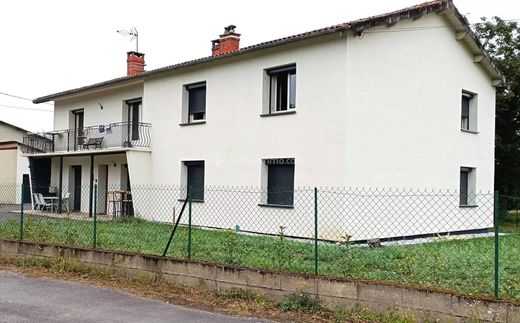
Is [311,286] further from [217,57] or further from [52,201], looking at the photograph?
[52,201]

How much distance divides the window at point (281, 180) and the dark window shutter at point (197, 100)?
3411 millimetres

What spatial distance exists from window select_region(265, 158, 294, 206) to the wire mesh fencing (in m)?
0.05

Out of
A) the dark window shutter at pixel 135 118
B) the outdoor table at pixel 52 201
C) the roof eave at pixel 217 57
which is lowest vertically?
the outdoor table at pixel 52 201

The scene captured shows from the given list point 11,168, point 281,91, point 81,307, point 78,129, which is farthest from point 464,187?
point 11,168

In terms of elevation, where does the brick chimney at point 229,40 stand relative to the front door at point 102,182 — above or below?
above

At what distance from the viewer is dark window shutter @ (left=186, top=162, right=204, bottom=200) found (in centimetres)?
1620

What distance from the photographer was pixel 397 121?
13.6 metres

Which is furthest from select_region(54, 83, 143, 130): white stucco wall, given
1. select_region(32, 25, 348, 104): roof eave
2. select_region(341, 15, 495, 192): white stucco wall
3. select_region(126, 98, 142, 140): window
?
select_region(341, 15, 495, 192): white stucco wall

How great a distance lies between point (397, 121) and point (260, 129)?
3.76 meters

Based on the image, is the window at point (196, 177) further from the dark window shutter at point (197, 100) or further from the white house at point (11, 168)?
the white house at point (11, 168)

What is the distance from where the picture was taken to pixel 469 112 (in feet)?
55.7

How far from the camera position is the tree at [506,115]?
22.0m

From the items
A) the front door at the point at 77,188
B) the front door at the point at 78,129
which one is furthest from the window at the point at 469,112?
the front door at the point at 77,188

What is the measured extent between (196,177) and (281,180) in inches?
143
